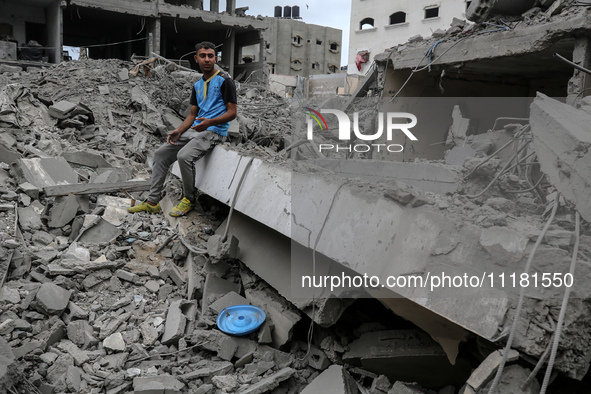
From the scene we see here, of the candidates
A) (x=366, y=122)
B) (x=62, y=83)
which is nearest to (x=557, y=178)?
(x=366, y=122)

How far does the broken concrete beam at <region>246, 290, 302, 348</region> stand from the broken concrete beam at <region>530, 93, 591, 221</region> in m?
2.07

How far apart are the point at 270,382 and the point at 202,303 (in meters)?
1.13

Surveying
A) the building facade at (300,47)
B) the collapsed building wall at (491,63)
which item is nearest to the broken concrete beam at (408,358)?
the collapsed building wall at (491,63)

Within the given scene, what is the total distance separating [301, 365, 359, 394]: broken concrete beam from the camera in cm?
289

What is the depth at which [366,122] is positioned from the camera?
30.9ft

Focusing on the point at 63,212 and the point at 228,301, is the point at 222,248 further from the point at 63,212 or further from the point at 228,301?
the point at 63,212

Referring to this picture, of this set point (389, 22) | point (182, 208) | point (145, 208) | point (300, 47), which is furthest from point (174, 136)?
point (300, 47)

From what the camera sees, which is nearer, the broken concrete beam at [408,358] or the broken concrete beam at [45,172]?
the broken concrete beam at [408,358]

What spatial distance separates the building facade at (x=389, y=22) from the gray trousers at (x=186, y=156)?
80.5 feet

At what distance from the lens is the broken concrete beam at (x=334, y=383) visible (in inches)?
114

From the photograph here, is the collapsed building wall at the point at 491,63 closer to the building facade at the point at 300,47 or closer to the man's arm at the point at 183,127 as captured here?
the man's arm at the point at 183,127

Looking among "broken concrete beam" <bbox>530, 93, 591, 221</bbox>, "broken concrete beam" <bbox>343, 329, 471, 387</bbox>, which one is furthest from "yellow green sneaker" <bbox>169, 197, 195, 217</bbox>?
"broken concrete beam" <bbox>530, 93, 591, 221</bbox>

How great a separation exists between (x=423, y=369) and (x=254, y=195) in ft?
6.54

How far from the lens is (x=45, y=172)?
5309 millimetres
